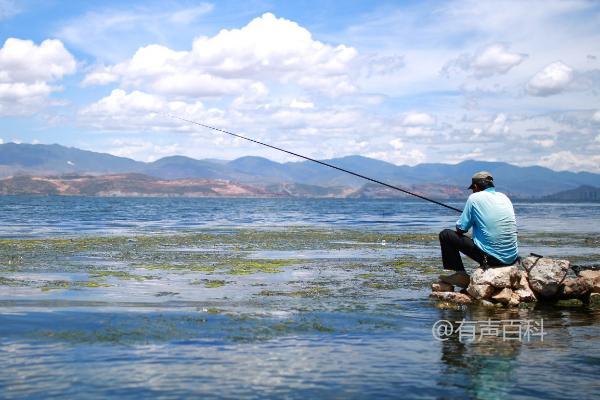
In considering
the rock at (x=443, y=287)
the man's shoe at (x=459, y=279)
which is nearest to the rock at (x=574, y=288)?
the man's shoe at (x=459, y=279)

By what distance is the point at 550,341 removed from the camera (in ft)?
34.3

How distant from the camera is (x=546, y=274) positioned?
14.4 metres

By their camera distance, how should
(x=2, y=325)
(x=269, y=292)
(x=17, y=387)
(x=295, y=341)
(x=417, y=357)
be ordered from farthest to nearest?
(x=269, y=292), (x=2, y=325), (x=295, y=341), (x=417, y=357), (x=17, y=387)

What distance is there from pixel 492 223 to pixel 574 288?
2464 millimetres

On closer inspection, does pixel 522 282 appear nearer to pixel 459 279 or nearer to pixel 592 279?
pixel 459 279

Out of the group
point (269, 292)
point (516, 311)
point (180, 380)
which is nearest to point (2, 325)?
point (180, 380)

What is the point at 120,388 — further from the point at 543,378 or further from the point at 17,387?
the point at 543,378

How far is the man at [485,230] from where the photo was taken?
14078 mm

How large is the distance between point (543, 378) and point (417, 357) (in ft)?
5.73

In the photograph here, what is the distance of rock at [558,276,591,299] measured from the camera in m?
14.4

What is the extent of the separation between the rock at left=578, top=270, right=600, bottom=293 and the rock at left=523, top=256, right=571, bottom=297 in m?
0.54

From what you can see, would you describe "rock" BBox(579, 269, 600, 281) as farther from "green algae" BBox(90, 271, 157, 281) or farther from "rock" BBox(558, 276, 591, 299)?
"green algae" BBox(90, 271, 157, 281)

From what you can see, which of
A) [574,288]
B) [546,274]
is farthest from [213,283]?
[574,288]

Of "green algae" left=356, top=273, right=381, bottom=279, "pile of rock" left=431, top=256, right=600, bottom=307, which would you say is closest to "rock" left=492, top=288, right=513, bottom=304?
"pile of rock" left=431, top=256, right=600, bottom=307
